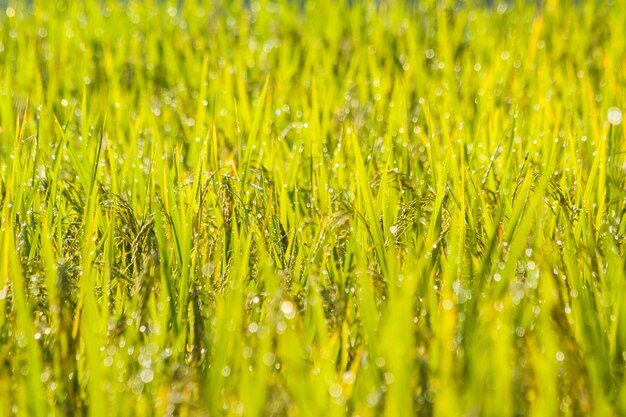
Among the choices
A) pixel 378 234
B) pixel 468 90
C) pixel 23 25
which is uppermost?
pixel 23 25

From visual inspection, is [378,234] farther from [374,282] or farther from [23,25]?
[23,25]

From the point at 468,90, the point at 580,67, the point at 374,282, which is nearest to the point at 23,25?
the point at 468,90

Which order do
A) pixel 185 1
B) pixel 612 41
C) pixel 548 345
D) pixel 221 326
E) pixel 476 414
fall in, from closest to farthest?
pixel 476 414 < pixel 548 345 < pixel 221 326 < pixel 612 41 < pixel 185 1

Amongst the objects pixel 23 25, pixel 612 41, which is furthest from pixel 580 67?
pixel 23 25

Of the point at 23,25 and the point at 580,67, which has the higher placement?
the point at 23,25

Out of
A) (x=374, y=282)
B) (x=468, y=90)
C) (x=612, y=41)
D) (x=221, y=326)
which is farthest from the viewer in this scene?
(x=612, y=41)

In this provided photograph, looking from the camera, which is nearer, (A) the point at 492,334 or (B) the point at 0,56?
(A) the point at 492,334
